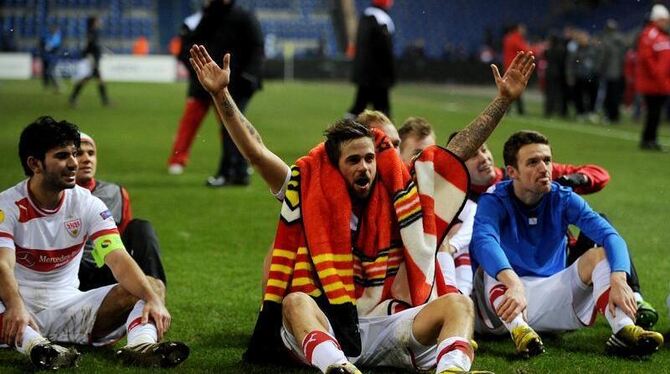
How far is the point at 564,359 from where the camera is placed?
5.64 metres

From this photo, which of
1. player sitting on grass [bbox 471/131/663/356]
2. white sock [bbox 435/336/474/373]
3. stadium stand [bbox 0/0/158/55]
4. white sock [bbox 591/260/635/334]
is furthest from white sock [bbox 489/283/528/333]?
stadium stand [bbox 0/0/158/55]

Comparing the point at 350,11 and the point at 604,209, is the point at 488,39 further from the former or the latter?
the point at 604,209

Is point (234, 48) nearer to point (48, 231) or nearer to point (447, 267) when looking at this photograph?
point (447, 267)

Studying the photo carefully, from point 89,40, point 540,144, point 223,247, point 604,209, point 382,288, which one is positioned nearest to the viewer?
point 382,288

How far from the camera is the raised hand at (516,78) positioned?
17.7ft

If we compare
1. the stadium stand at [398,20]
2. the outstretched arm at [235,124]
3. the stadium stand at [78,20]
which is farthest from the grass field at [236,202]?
the stadium stand at [398,20]

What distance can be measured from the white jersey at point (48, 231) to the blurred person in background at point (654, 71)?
1326 cm

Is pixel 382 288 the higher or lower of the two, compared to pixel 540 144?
lower

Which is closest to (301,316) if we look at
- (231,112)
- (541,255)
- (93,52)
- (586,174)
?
(231,112)

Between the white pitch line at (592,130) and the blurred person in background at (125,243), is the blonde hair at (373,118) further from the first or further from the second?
the white pitch line at (592,130)

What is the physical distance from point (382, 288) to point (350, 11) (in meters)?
42.7

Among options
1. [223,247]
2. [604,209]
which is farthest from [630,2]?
[223,247]

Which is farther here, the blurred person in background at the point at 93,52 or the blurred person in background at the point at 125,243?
the blurred person in background at the point at 93,52

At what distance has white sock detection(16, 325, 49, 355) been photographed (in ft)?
17.0
